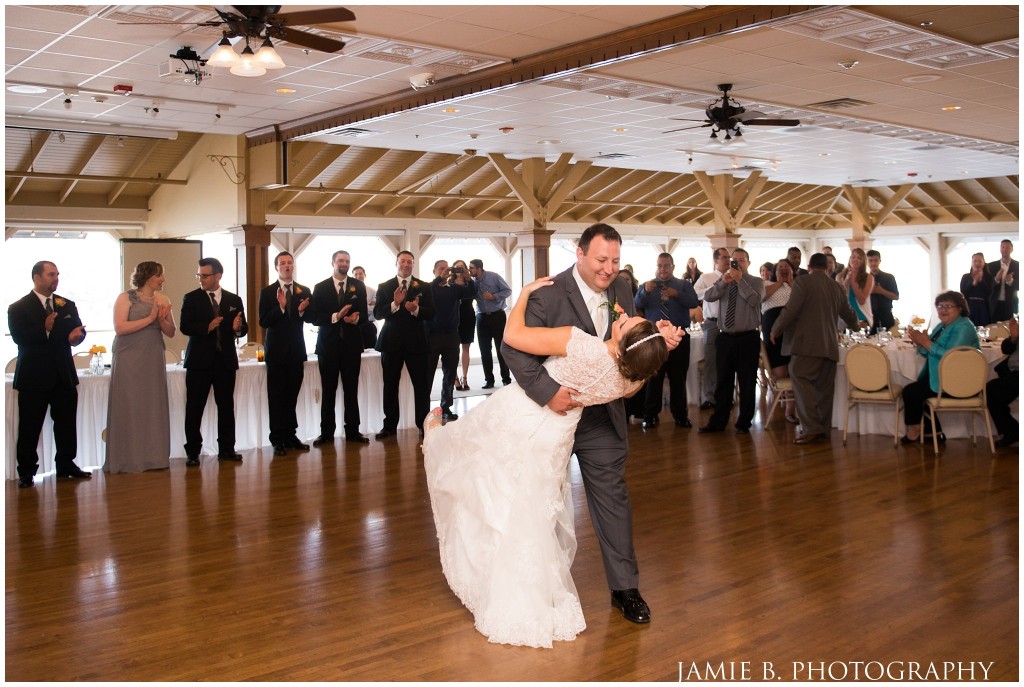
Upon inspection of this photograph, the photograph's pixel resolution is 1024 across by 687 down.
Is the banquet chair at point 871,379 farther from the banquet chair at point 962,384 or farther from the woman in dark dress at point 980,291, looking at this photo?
the woman in dark dress at point 980,291

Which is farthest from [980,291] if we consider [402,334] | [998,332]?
[402,334]

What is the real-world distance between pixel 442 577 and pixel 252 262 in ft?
30.7

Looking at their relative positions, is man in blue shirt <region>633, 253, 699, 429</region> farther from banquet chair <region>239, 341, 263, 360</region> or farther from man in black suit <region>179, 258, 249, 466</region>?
man in black suit <region>179, 258, 249, 466</region>

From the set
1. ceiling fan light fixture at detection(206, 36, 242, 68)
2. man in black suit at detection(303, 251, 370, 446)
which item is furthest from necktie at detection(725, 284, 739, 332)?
ceiling fan light fixture at detection(206, 36, 242, 68)

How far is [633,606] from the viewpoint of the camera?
379 centimetres

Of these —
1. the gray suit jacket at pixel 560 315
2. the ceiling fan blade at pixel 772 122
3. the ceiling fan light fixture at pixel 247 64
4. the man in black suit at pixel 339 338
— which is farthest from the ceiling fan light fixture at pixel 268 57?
the ceiling fan blade at pixel 772 122

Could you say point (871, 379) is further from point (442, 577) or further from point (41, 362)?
point (41, 362)

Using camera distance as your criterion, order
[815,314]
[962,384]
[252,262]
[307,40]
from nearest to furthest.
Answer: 1. [307,40]
2. [962,384]
3. [815,314]
4. [252,262]

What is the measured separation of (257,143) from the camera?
11.9 m

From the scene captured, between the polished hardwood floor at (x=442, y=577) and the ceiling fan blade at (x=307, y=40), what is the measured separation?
2.76 metres

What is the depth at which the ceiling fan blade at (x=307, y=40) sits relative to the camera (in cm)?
562

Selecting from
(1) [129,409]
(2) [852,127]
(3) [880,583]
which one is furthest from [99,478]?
(2) [852,127]

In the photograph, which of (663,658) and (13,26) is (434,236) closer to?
(13,26)

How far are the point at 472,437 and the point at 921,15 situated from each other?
5153 millimetres
